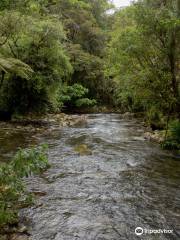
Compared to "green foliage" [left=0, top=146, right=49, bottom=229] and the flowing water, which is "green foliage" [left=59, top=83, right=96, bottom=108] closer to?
the flowing water

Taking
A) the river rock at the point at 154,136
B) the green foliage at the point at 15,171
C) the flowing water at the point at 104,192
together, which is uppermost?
the green foliage at the point at 15,171

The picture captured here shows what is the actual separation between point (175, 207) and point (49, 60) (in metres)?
14.3

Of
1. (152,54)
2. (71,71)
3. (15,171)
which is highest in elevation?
(152,54)

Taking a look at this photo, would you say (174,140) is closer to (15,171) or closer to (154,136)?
(154,136)

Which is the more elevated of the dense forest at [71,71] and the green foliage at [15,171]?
the dense forest at [71,71]


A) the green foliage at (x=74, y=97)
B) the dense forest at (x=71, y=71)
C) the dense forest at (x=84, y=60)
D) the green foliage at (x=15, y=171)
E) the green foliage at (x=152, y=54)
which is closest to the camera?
the green foliage at (x=15, y=171)

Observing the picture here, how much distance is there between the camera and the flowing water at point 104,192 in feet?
18.9

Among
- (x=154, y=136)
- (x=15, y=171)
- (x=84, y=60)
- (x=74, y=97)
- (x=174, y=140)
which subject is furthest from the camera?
(x=84, y=60)

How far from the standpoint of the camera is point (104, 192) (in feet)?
24.9

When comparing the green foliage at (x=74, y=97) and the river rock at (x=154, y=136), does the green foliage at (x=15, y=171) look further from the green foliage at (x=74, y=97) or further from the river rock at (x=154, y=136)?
the green foliage at (x=74, y=97)

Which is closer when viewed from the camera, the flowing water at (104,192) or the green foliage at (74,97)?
the flowing water at (104,192)

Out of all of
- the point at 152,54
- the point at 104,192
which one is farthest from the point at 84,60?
the point at 104,192

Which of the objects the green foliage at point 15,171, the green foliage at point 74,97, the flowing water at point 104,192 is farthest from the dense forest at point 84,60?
the green foliage at point 15,171

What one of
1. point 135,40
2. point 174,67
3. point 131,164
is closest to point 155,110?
point 174,67
